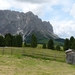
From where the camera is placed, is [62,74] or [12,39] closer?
[62,74]

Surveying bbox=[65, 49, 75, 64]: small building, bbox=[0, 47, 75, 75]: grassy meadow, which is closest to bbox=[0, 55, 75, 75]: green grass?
bbox=[0, 47, 75, 75]: grassy meadow

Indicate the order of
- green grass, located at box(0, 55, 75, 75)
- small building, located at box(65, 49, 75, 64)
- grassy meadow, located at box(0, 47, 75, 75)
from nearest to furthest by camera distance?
green grass, located at box(0, 55, 75, 75) < grassy meadow, located at box(0, 47, 75, 75) < small building, located at box(65, 49, 75, 64)

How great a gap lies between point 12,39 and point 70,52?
2664 inches

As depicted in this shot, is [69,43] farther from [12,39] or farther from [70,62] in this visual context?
[70,62]

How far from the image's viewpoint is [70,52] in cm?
4362

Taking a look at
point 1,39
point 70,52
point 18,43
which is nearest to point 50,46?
point 18,43

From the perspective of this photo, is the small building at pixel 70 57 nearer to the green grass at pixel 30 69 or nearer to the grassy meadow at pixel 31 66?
the grassy meadow at pixel 31 66

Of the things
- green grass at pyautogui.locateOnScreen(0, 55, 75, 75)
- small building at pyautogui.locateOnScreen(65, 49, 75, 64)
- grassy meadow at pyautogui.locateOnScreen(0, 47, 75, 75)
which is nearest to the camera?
green grass at pyautogui.locateOnScreen(0, 55, 75, 75)

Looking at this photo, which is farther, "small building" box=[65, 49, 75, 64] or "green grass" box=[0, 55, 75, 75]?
"small building" box=[65, 49, 75, 64]

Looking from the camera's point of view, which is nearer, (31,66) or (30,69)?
(30,69)

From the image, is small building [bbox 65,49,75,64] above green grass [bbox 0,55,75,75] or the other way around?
above

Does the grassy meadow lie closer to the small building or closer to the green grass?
the green grass

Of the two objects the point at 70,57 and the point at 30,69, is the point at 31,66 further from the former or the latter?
the point at 70,57

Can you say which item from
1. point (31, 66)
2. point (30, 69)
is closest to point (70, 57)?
point (31, 66)
